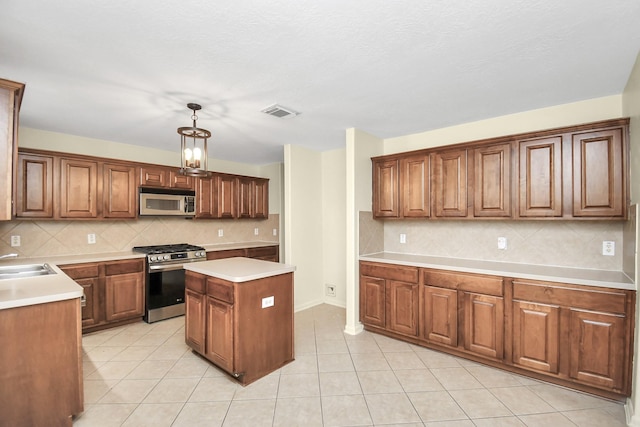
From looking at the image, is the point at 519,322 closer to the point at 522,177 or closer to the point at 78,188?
the point at 522,177

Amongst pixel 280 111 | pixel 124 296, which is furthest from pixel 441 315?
pixel 124 296

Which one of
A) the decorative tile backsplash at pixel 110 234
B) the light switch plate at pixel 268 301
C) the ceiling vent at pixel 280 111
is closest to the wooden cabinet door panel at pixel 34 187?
the decorative tile backsplash at pixel 110 234

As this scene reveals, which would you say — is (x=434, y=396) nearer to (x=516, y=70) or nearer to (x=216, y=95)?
(x=516, y=70)

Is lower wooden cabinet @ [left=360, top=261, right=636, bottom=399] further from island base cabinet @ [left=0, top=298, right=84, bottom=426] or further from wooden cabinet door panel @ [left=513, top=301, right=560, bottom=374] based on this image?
island base cabinet @ [left=0, top=298, right=84, bottom=426]

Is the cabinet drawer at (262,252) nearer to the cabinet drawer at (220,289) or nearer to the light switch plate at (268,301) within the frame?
the cabinet drawer at (220,289)

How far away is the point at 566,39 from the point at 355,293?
2.86m

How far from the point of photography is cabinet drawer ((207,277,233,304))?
2377 mm

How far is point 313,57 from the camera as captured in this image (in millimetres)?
1935

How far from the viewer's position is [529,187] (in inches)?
105

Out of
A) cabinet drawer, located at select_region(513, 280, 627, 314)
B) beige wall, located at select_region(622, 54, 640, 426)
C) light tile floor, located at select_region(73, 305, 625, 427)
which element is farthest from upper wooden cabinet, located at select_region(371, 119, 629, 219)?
light tile floor, located at select_region(73, 305, 625, 427)

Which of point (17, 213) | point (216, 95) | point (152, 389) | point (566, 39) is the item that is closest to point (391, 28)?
point (566, 39)

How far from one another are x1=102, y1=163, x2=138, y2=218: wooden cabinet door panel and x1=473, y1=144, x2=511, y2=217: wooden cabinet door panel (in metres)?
4.25

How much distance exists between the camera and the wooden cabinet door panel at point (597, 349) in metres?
2.08

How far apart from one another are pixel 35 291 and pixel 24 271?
4.60 feet
